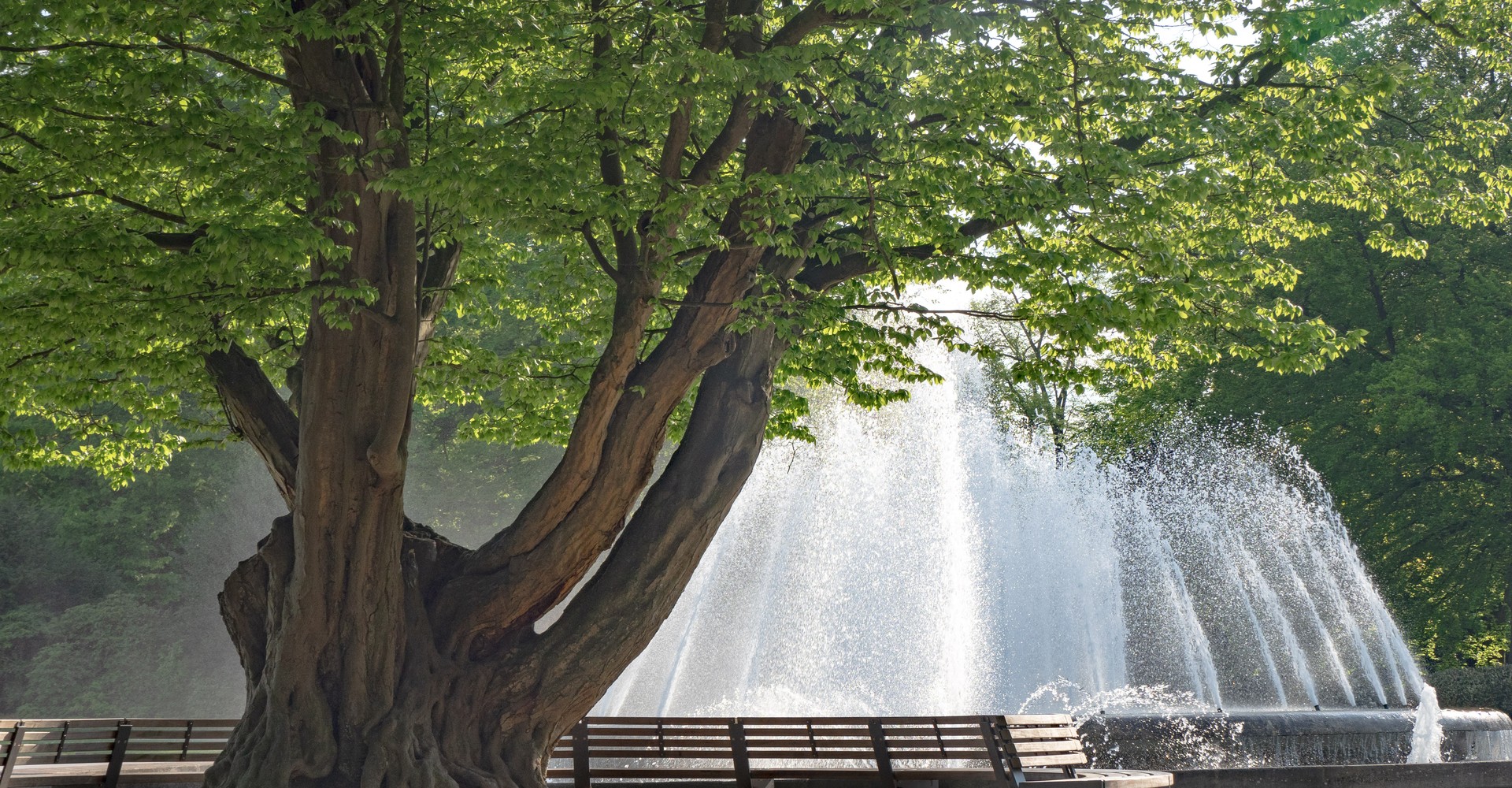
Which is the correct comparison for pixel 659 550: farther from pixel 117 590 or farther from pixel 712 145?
pixel 117 590

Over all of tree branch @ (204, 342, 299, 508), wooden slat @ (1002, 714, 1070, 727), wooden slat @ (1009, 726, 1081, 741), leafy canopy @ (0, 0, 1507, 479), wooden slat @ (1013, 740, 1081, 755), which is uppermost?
leafy canopy @ (0, 0, 1507, 479)

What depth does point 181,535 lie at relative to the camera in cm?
2759

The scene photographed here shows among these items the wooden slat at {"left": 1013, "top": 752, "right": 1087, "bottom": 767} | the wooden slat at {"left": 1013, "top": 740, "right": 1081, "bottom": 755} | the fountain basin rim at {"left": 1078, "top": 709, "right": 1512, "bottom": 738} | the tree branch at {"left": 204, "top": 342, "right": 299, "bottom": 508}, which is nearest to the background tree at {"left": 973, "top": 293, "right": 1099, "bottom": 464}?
the fountain basin rim at {"left": 1078, "top": 709, "right": 1512, "bottom": 738}

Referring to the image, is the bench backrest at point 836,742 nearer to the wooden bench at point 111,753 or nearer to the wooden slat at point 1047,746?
the wooden slat at point 1047,746

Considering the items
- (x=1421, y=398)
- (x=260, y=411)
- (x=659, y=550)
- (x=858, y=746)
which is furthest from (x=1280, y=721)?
(x=1421, y=398)

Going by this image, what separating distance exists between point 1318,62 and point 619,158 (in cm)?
575

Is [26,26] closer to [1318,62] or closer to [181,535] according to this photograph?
[1318,62]

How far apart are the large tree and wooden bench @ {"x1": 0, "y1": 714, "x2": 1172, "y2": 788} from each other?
143 centimetres

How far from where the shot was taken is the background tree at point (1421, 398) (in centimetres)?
1991

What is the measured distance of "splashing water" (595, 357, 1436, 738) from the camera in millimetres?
16828

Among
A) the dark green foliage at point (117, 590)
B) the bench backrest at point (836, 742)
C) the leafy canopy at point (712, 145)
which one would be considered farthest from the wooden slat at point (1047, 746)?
the dark green foliage at point (117, 590)

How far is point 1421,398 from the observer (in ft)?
64.6

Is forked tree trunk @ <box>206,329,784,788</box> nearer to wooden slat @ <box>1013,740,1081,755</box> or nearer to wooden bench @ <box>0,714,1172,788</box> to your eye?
wooden bench @ <box>0,714,1172,788</box>

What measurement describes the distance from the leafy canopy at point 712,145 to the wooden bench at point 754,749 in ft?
8.51
